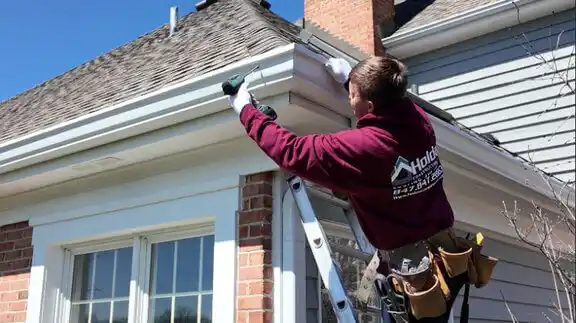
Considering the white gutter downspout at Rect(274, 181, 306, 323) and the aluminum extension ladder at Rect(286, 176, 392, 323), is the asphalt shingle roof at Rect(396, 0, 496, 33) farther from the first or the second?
the aluminum extension ladder at Rect(286, 176, 392, 323)

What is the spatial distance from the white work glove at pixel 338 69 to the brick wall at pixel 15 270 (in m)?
2.99

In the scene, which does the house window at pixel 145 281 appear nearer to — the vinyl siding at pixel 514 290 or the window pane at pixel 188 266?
the window pane at pixel 188 266

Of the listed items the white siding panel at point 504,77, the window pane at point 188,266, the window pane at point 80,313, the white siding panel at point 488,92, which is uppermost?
the white siding panel at point 504,77

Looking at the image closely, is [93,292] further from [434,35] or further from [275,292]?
[434,35]

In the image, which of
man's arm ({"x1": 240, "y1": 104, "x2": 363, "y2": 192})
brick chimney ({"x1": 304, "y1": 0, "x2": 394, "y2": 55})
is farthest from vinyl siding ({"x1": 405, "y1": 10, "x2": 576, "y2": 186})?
man's arm ({"x1": 240, "y1": 104, "x2": 363, "y2": 192})

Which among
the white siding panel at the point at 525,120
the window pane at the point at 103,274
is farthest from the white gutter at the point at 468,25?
the window pane at the point at 103,274

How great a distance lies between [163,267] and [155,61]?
5.86 feet

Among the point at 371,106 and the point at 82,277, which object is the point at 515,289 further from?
the point at 371,106

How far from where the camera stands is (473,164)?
14.9 feet

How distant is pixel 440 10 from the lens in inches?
365

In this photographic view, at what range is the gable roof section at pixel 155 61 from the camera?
4.04 meters

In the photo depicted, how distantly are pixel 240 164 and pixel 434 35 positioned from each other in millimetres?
5834

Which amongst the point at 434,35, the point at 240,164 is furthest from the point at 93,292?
the point at 434,35

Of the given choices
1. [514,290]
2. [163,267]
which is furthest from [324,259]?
[514,290]
